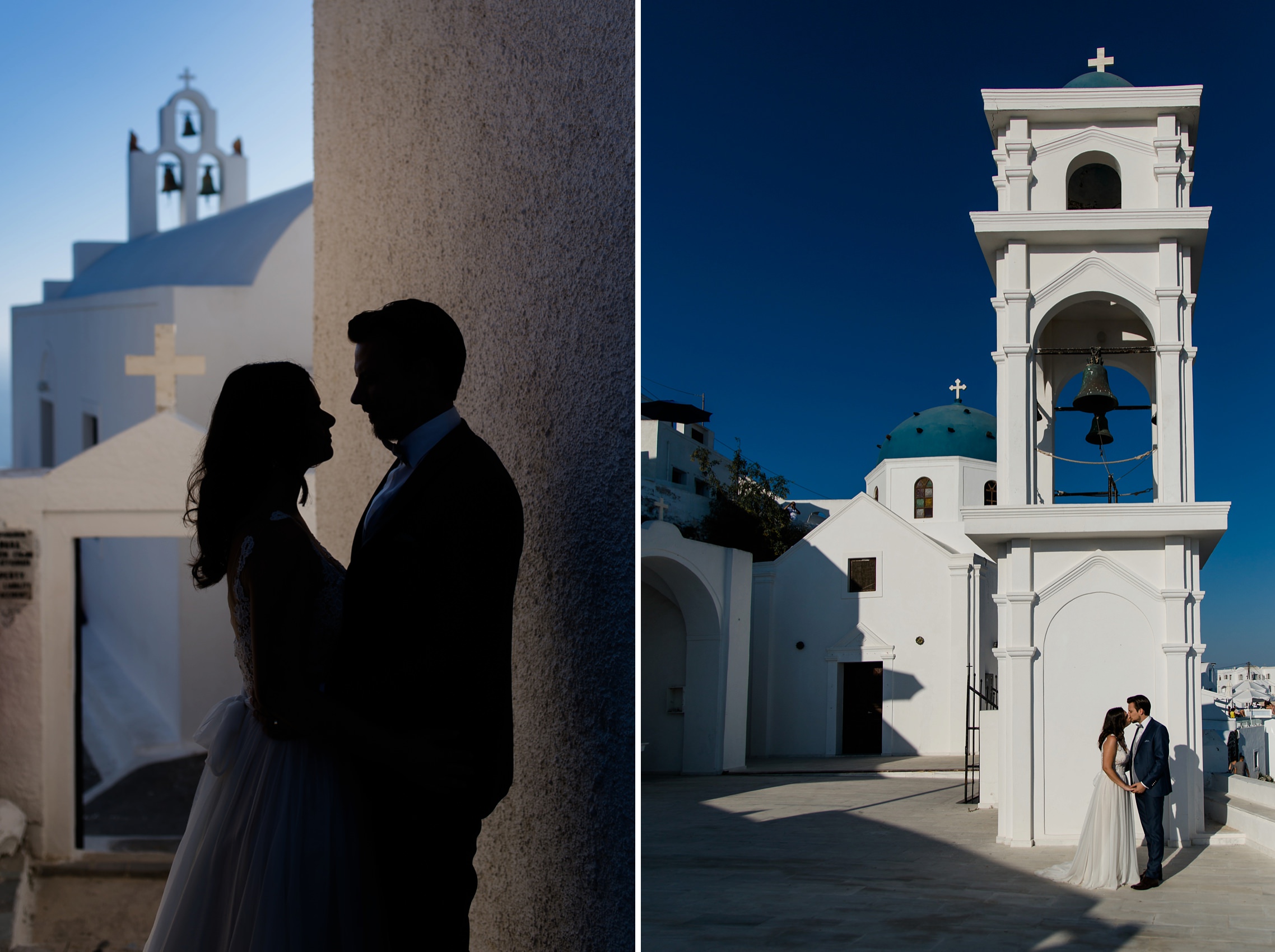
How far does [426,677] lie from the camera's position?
164 centimetres

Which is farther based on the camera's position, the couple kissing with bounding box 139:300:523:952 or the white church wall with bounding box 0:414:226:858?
the white church wall with bounding box 0:414:226:858

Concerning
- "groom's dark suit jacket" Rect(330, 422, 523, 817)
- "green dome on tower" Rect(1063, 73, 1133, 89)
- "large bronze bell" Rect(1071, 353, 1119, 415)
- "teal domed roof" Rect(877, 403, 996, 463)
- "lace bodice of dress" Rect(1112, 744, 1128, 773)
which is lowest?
"lace bodice of dress" Rect(1112, 744, 1128, 773)

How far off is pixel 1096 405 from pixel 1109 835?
3.81ft

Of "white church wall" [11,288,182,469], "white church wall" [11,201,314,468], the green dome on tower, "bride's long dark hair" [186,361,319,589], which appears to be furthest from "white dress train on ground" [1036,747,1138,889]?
"white church wall" [11,288,182,469]

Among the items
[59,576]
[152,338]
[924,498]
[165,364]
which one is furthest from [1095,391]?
[152,338]

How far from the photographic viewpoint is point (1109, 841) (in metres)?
2.63

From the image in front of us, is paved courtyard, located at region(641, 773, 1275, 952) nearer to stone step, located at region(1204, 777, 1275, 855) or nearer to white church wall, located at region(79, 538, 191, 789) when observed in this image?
stone step, located at region(1204, 777, 1275, 855)

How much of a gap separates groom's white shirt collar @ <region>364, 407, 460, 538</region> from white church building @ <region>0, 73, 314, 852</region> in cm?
389

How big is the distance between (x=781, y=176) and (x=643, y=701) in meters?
1.74

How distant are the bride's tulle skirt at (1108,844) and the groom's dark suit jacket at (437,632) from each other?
163 cm

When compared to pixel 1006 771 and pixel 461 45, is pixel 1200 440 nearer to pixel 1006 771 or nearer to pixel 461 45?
pixel 1006 771

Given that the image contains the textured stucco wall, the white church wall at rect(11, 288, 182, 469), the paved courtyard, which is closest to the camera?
the textured stucco wall

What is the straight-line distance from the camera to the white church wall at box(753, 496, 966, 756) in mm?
3051

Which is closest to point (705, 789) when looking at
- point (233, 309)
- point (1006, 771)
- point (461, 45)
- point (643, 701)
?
point (643, 701)
